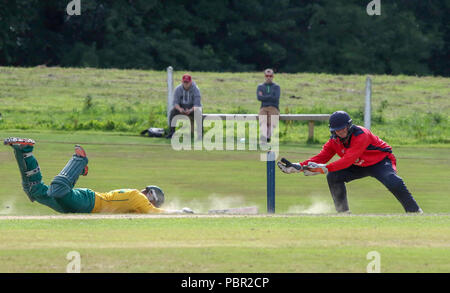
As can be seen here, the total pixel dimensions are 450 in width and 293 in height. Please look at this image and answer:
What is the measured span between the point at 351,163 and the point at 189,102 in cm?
1139

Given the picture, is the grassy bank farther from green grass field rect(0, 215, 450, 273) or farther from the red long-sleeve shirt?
green grass field rect(0, 215, 450, 273)

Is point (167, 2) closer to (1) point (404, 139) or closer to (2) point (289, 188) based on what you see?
(1) point (404, 139)

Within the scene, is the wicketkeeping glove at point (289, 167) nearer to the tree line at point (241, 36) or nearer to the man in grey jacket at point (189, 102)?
the man in grey jacket at point (189, 102)

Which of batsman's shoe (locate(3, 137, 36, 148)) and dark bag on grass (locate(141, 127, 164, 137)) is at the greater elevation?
batsman's shoe (locate(3, 137, 36, 148))

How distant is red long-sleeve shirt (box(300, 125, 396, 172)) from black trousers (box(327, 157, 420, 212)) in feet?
0.36

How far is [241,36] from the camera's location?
63.9 m

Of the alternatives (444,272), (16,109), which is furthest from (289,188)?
(16,109)

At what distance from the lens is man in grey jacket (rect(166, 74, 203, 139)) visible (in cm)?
2416

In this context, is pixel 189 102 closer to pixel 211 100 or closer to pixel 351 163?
pixel 211 100

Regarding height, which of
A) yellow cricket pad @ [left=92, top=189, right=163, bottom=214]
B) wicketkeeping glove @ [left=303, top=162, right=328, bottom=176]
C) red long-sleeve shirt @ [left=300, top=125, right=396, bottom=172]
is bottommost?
yellow cricket pad @ [left=92, top=189, right=163, bottom=214]

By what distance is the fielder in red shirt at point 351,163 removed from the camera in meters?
13.3

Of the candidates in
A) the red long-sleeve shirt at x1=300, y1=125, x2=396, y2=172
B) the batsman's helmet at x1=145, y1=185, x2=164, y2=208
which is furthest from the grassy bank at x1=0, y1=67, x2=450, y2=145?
the batsman's helmet at x1=145, y1=185, x2=164, y2=208
